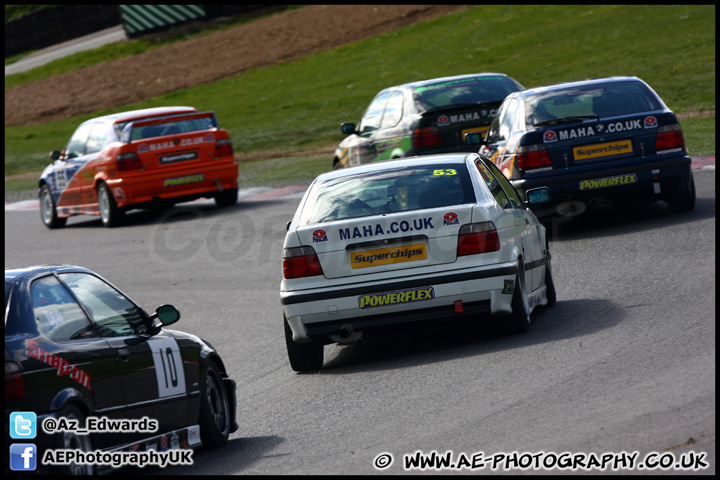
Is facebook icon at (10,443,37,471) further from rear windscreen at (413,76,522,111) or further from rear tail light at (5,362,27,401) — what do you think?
rear windscreen at (413,76,522,111)

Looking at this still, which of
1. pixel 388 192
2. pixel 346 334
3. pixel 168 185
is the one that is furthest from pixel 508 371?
pixel 168 185

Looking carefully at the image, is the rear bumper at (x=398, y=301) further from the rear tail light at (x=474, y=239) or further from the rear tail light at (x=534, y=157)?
the rear tail light at (x=534, y=157)

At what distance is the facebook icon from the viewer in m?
4.89

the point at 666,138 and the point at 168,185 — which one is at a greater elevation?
the point at 666,138

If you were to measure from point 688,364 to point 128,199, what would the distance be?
12.8m

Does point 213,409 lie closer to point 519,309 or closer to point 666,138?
point 519,309

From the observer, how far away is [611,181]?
42.8 feet

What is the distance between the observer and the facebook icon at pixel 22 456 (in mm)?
4895

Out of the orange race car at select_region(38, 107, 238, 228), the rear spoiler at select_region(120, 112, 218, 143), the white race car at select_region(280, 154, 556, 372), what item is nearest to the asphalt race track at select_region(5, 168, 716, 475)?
the white race car at select_region(280, 154, 556, 372)

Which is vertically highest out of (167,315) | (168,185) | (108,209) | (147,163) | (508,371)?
(167,315)

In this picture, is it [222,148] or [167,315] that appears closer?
[167,315]

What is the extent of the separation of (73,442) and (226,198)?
47.5 feet

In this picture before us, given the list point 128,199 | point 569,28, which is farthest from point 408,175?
point 569,28

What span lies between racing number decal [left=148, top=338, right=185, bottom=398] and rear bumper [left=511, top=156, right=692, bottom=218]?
716 centimetres
